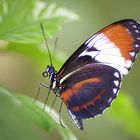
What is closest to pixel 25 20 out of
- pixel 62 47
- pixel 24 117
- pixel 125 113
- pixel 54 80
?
pixel 54 80

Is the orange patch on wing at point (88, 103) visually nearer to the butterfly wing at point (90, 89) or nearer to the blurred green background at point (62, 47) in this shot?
the butterfly wing at point (90, 89)

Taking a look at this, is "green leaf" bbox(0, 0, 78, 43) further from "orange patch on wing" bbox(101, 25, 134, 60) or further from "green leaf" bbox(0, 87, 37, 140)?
"green leaf" bbox(0, 87, 37, 140)

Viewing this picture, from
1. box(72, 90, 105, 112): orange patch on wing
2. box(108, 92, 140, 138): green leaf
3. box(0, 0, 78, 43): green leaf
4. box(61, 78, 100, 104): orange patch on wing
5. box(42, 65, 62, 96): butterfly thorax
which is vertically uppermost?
box(0, 0, 78, 43): green leaf

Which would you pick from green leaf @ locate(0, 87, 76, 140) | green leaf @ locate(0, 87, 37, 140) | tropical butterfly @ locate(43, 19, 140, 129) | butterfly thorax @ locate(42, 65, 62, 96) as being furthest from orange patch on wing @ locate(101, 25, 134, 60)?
green leaf @ locate(0, 87, 37, 140)

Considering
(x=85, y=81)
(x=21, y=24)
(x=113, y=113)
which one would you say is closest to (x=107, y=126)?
(x=113, y=113)

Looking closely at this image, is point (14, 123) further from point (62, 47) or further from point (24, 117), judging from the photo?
point (62, 47)

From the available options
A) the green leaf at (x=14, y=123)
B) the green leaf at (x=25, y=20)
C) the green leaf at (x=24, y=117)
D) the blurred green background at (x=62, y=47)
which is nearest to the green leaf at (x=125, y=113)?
the blurred green background at (x=62, y=47)
